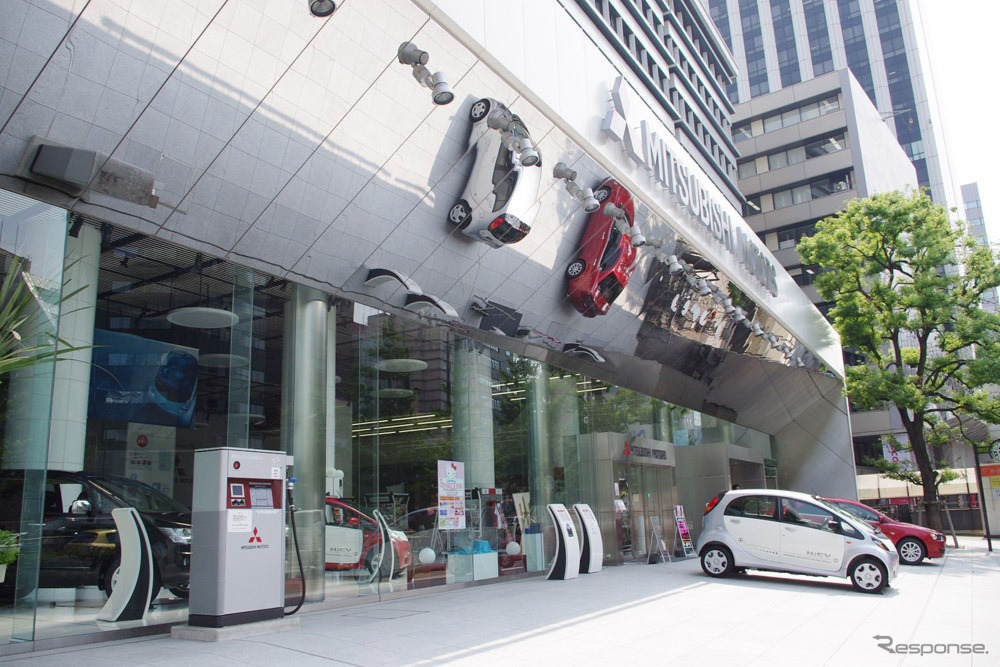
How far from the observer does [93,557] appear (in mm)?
8672

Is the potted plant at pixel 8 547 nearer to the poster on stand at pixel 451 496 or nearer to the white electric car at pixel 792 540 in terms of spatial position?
the poster on stand at pixel 451 496

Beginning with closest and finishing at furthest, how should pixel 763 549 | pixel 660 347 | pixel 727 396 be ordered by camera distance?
pixel 763 549, pixel 660 347, pixel 727 396

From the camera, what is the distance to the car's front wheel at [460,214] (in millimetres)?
10666

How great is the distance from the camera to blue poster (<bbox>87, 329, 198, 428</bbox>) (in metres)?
11.5

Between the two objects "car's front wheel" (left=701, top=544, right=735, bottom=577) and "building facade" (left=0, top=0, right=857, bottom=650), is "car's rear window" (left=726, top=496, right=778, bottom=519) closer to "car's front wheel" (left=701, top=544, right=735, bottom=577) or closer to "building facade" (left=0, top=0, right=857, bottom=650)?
"car's front wheel" (left=701, top=544, right=735, bottom=577)

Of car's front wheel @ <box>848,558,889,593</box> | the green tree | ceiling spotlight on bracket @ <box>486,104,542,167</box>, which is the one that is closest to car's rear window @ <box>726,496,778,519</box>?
Answer: car's front wheel @ <box>848,558,889,593</box>

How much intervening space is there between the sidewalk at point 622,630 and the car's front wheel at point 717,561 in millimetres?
778

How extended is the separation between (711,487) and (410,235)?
46.5 feet

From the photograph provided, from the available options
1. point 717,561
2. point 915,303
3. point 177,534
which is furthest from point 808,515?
point 915,303

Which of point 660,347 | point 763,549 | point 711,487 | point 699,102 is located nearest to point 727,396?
point 711,487

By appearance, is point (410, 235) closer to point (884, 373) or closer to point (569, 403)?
point (569, 403)

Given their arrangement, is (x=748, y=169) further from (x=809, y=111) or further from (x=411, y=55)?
(x=411, y=55)

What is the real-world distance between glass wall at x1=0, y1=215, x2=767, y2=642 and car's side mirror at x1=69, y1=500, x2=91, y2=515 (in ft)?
0.04

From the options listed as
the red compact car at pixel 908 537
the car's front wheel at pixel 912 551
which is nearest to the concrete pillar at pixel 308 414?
the red compact car at pixel 908 537
